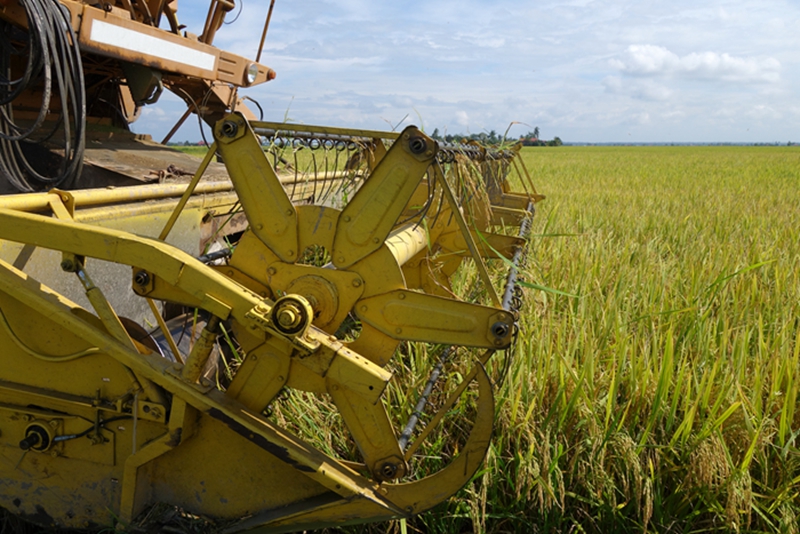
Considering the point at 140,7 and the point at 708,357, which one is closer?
the point at 708,357

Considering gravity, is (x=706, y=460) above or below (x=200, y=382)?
below

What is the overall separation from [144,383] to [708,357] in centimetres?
224

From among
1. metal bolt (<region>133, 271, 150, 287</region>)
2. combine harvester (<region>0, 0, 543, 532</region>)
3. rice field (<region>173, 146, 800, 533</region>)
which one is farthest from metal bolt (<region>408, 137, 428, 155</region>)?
metal bolt (<region>133, 271, 150, 287</region>)

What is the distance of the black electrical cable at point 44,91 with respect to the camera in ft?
8.45

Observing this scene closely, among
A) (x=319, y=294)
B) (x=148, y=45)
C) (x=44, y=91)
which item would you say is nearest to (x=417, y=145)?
(x=319, y=294)

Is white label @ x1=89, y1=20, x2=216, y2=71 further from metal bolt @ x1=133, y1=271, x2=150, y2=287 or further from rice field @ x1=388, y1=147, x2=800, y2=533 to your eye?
rice field @ x1=388, y1=147, x2=800, y2=533

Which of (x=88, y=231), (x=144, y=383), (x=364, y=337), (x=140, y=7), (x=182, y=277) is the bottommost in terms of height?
(x=144, y=383)

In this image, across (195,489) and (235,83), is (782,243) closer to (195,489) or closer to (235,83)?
(235,83)

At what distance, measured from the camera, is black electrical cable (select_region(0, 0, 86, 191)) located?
101 inches

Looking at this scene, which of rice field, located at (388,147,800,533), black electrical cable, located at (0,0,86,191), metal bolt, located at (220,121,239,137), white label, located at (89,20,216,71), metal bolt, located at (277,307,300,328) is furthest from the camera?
white label, located at (89,20,216,71)

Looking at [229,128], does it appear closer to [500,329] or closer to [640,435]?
[500,329]

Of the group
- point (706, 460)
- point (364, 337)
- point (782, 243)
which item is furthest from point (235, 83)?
point (782, 243)

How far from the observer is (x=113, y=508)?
76.1 inches

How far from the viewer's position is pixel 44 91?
2.58 meters
